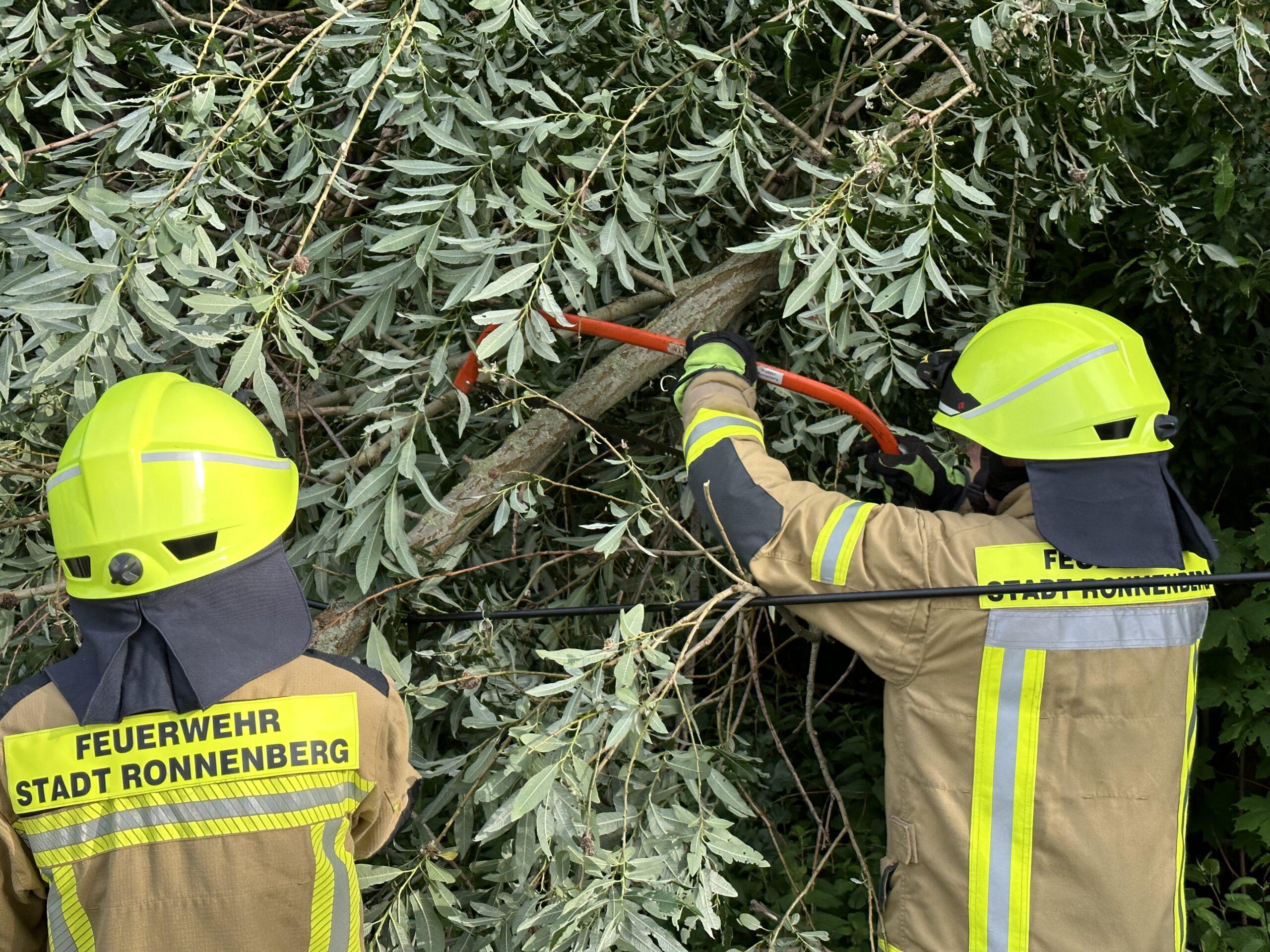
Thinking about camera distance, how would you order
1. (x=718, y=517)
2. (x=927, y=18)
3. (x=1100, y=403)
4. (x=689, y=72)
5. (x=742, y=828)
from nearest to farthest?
(x=1100, y=403) < (x=718, y=517) < (x=689, y=72) < (x=927, y=18) < (x=742, y=828)

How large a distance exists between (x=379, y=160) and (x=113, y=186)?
0.91 m

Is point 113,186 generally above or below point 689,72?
below

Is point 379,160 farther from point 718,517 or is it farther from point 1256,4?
point 1256,4

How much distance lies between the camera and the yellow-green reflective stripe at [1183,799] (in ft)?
7.57

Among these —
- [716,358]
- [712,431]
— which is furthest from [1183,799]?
[716,358]

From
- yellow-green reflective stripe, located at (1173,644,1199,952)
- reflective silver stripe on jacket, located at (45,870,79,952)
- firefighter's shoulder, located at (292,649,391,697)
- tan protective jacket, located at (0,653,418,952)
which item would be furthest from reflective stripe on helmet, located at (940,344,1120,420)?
reflective silver stripe on jacket, located at (45,870,79,952)

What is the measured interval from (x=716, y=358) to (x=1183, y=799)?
4.79ft

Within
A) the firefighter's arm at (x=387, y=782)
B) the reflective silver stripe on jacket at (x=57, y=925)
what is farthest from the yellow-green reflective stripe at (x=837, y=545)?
the reflective silver stripe on jacket at (x=57, y=925)

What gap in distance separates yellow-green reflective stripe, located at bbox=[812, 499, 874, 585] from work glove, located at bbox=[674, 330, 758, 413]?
489mm

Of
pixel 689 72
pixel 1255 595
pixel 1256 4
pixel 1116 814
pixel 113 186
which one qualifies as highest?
pixel 1256 4

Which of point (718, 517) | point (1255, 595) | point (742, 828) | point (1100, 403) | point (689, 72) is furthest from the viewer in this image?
point (742, 828)

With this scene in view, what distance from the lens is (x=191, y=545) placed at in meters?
1.88

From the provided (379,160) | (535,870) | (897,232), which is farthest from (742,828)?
(379,160)

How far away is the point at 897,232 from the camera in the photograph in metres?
2.58
